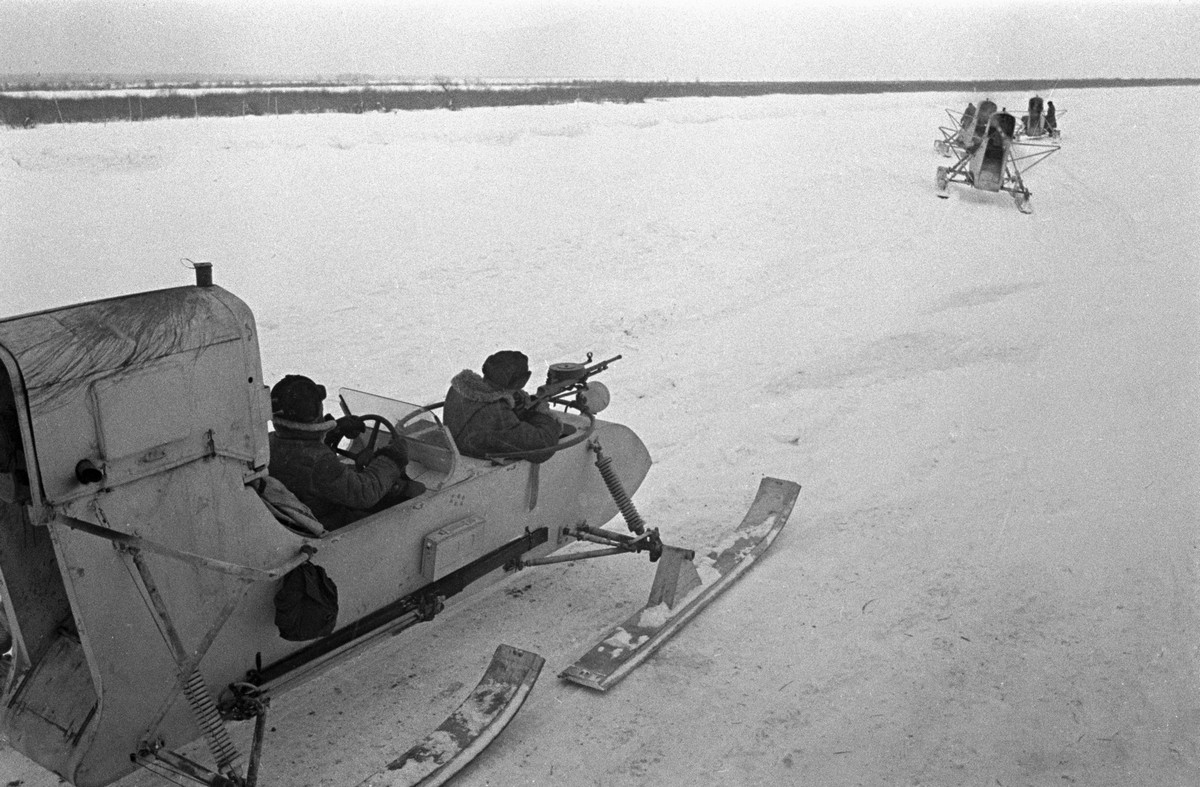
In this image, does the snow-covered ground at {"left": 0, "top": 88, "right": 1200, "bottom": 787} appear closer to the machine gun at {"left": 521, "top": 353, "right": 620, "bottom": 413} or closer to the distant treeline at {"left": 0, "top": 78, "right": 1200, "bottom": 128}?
the machine gun at {"left": 521, "top": 353, "right": 620, "bottom": 413}

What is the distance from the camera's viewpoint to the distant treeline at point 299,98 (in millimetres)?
21797

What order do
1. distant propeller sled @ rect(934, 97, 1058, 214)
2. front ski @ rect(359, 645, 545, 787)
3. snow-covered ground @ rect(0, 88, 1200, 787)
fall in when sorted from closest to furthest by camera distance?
A: front ski @ rect(359, 645, 545, 787), snow-covered ground @ rect(0, 88, 1200, 787), distant propeller sled @ rect(934, 97, 1058, 214)

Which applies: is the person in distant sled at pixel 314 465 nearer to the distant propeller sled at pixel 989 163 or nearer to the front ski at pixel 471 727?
the front ski at pixel 471 727

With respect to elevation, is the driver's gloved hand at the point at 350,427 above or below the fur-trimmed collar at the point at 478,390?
below

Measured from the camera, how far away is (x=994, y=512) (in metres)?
6.88

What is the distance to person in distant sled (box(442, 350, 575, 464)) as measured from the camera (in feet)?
18.6

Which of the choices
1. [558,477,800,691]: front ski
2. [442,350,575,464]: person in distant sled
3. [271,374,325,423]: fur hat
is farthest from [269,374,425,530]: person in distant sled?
[558,477,800,691]: front ski

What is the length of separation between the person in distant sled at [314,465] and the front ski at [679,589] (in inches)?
51.0

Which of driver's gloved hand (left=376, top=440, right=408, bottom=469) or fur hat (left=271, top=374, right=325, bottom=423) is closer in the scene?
fur hat (left=271, top=374, right=325, bottom=423)

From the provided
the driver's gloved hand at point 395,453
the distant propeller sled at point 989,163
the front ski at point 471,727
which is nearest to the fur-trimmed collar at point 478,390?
the driver's gloved hand at point 395,453

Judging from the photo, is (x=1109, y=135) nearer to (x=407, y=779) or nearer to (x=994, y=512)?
(x=994, y=512)

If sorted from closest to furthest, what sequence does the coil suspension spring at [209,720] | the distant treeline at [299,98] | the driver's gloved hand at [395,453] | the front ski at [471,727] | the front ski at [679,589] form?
1. the coil suspension spring at [209,720]
2. the front ski at [471,727]
3. the driver's gloved hand at [395,453]
4. the front ski at [679,589]
5. the distant treeline at [299,98]

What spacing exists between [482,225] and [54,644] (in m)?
11.2

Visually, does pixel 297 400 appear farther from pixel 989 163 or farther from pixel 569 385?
pixel 989 163
